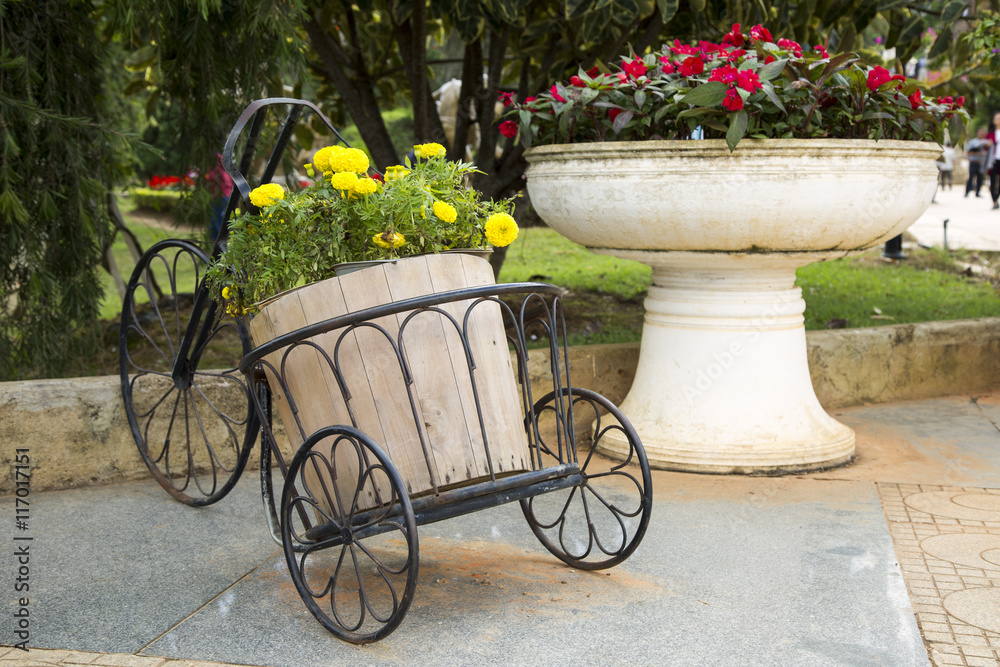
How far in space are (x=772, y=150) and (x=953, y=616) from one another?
4.63 ft

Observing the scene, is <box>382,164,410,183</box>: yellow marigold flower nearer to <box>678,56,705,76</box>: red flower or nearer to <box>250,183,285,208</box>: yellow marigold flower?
<box>250,183,285,208</box>: yellow marigold flower

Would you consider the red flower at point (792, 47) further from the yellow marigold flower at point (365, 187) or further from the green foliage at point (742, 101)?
the yellow marigold flower at point (365, 187)

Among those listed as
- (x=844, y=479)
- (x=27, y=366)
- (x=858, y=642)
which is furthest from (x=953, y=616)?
(x=27, y=366)

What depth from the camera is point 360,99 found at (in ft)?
15.0

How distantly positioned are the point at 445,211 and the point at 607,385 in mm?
1765

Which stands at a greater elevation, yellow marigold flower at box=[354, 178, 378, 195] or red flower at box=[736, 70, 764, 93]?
red flower at box=[736, 70, 764, 93]

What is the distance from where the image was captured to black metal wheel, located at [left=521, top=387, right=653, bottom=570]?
7.06ft

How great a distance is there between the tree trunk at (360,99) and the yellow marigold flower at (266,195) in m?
2.40

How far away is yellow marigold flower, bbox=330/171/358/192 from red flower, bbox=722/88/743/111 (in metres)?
1.23

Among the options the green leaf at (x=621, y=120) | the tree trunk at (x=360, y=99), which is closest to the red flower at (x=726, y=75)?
the green leaf at (x=621, y=120)

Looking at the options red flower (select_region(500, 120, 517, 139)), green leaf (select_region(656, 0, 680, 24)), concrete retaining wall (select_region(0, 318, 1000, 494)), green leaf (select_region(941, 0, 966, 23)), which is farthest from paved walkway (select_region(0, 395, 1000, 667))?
green leaf (select_region(941, 0, 966, 23))

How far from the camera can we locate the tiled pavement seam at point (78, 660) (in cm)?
180

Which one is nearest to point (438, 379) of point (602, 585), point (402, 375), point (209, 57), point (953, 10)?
point (402, 375)

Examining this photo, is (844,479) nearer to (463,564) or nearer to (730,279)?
(730,279)
